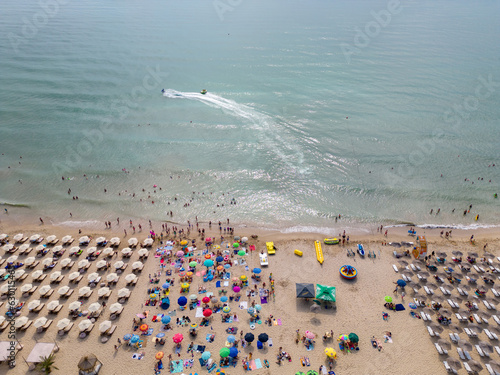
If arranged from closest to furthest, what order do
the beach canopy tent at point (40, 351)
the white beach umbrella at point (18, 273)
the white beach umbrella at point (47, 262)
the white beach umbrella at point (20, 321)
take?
the beach canopy tent at point (40, 351), the white beach umbrella at point (20, 321), the white beach umbrella at point (18, 273), the white beach umbrella at point (47, 262)

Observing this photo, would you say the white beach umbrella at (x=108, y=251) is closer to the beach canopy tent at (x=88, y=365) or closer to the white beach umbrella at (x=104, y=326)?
the white beach umbrella at (x=104, y=326)

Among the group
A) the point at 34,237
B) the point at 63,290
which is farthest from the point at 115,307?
the point at 34,237

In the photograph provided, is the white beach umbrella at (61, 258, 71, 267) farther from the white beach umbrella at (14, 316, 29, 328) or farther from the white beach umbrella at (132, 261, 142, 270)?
the white beach umbrella at (132, 261, 142, 270)

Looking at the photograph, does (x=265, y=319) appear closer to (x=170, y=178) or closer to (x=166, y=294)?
(x=166, y=294)

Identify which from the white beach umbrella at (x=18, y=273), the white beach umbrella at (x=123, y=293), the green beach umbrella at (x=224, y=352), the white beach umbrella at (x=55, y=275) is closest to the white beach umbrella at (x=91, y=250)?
the white beach umbrella at (x=55, y=275)

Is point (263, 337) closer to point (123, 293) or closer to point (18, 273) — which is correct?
point (123, 293)
